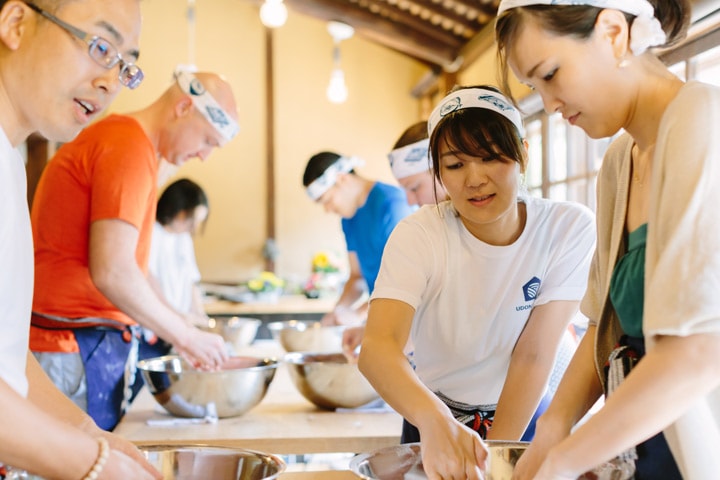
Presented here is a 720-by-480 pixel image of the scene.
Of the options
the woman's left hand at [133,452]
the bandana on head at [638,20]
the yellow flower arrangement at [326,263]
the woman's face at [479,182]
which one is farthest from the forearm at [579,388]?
the yellow flower arrangement at [326,263]

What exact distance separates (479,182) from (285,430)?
882 millimetres

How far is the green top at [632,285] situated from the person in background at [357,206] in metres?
1.78

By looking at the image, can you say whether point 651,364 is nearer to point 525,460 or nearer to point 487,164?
point 525,460

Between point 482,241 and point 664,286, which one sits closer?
point 664,286

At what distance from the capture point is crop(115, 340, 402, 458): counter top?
1.91m

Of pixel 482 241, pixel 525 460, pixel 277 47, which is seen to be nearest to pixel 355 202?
pixel 482 241

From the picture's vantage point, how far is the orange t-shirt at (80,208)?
213 cm

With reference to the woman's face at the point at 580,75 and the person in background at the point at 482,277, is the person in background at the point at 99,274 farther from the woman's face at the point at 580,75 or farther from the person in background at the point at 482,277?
the woman's face at the point at 580,75

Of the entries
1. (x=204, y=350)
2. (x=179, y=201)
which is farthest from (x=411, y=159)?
(x=179, y=201)

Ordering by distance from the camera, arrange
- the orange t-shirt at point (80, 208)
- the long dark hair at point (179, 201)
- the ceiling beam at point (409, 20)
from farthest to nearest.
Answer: the ceiling beam at point (409, 20) < the long dark hair at point (179, 201) < the orange t-shirt at point (80, 208)

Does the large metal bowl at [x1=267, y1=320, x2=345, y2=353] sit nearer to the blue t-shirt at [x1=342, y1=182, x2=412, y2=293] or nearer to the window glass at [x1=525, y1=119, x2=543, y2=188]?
the blue t-shirt at [x1=342, y1=182, x2=412, y2=293]

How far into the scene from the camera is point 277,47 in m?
8.32

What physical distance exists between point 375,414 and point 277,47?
674 cm

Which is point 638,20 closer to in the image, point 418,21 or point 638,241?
point 638,241
